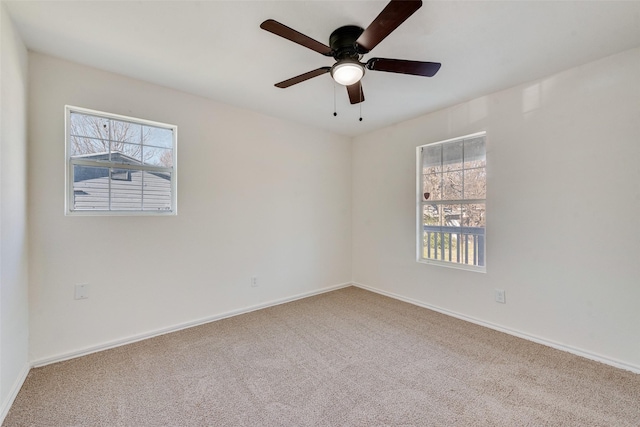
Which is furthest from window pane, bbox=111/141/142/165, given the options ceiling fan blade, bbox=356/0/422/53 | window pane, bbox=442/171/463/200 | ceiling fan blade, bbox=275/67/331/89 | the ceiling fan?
window pane, bbox=442/171/463/200

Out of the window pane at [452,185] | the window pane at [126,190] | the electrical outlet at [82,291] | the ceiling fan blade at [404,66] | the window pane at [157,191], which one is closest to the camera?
the ceiling fan blade at [404,66]

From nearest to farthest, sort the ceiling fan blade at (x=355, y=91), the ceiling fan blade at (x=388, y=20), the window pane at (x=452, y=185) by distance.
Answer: the ceiling fan blade at (x=388, y=20), the ceiling fan blade at (x=355, y=91), the window pane at (x=452, y=185)

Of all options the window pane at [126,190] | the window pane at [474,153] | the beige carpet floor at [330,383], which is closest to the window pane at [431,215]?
the window pane at [474,153]

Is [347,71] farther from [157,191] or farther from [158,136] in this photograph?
[157,191]

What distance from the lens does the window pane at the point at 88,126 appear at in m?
2.35

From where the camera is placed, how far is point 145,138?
2691mm

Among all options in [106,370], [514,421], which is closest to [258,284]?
[106,370]

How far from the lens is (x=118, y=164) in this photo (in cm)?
252

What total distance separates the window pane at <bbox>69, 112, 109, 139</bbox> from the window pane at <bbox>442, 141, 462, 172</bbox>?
3542mm

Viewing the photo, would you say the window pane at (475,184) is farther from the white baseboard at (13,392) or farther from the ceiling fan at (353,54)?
the white baseboard at (13,392)

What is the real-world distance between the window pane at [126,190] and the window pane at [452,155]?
3.33 m

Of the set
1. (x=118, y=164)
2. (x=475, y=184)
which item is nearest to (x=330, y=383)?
(x=475, y=184)

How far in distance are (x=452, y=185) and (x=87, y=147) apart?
3.70 m

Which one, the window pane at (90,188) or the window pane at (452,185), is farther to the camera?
the window pane at (452,185)
